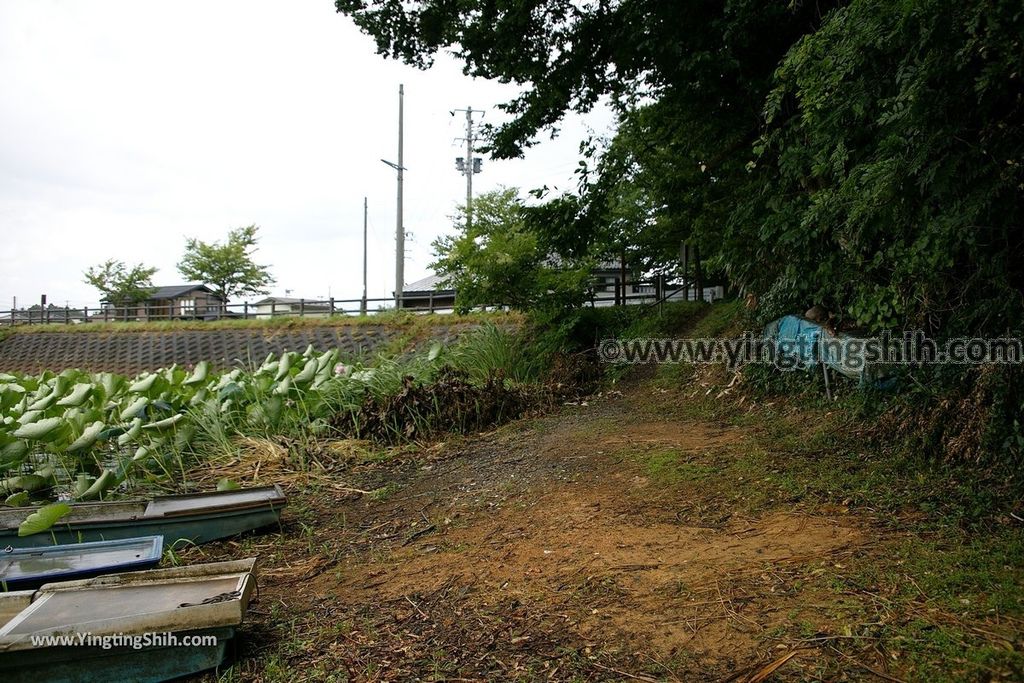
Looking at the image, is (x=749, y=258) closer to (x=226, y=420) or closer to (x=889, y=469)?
(x=889, y=469)

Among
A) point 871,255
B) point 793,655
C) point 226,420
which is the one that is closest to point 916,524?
point 793,655

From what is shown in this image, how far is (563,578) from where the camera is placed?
3.02 meters

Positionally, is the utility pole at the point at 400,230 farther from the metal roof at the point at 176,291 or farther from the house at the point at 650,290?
the metal roof at the point at 176,291

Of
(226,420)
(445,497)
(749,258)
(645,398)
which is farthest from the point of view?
(645,398)

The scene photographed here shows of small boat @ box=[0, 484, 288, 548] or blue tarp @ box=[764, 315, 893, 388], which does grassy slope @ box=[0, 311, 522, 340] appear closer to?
blue tarp @ box=[764, 315, 893, 388]

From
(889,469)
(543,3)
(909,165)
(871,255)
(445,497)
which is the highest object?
(543,3)

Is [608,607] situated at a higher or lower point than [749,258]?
lower

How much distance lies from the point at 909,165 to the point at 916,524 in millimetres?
1934

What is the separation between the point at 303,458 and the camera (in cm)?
559

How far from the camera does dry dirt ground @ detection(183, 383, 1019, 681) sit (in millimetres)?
2336

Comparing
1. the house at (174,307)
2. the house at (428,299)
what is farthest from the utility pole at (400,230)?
the house at (174,307)

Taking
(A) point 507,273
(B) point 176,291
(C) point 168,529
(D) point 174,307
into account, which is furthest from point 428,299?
(B) point 176,291

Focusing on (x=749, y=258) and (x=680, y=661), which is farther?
(x=749, y=258)

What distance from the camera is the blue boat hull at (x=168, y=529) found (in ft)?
12.1
